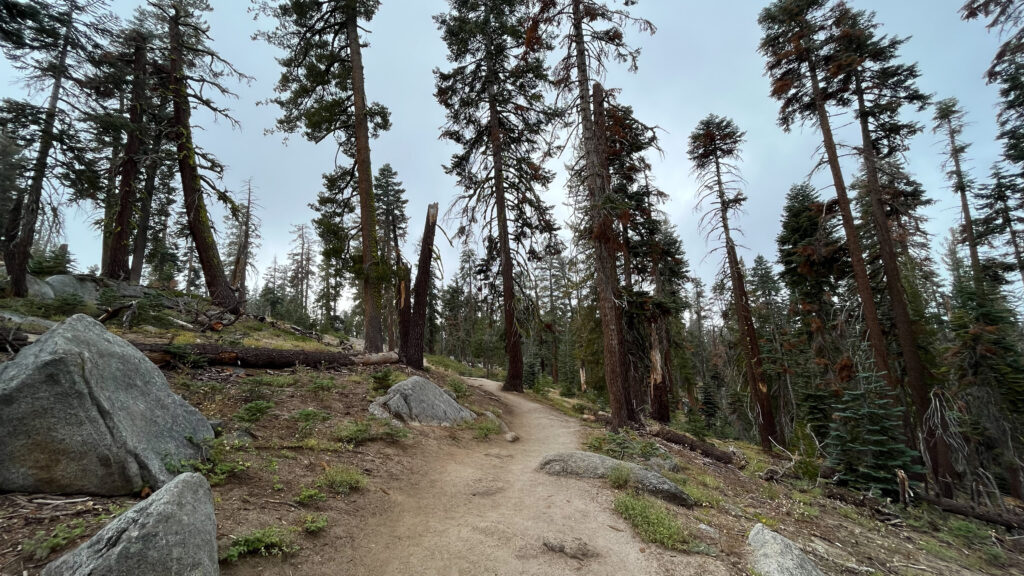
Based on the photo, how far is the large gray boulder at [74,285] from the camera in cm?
1334

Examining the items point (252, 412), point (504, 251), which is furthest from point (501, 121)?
point (252, 412)

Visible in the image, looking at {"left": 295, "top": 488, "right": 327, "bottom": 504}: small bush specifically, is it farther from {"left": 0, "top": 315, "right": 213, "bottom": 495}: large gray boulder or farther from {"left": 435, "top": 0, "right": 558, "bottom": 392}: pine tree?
{"left": 435, "top": 0, "right": 558, "bottom": 392}: pine tree

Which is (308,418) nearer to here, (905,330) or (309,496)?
(309,496)

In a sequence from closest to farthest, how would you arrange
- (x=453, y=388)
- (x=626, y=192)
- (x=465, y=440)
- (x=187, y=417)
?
(x=187, y=417) < (x=465, y=440) < (x=453, y=388) < (x=626, y=192)

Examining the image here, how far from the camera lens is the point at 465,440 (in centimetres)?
826

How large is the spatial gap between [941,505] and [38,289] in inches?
1025

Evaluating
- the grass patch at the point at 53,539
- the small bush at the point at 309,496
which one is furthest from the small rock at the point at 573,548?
the grass patch at the point at 53,539

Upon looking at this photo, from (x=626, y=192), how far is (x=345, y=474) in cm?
1598

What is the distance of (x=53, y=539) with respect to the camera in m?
2.60

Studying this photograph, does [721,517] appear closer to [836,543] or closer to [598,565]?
[836,543]

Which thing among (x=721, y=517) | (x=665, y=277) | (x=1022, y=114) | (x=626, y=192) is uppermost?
(x=1022, y=114)

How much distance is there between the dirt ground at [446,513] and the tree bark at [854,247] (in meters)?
4.79

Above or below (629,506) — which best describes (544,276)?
above

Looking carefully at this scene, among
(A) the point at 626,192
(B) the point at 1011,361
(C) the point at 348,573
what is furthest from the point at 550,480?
(B) the point at 1011,361
